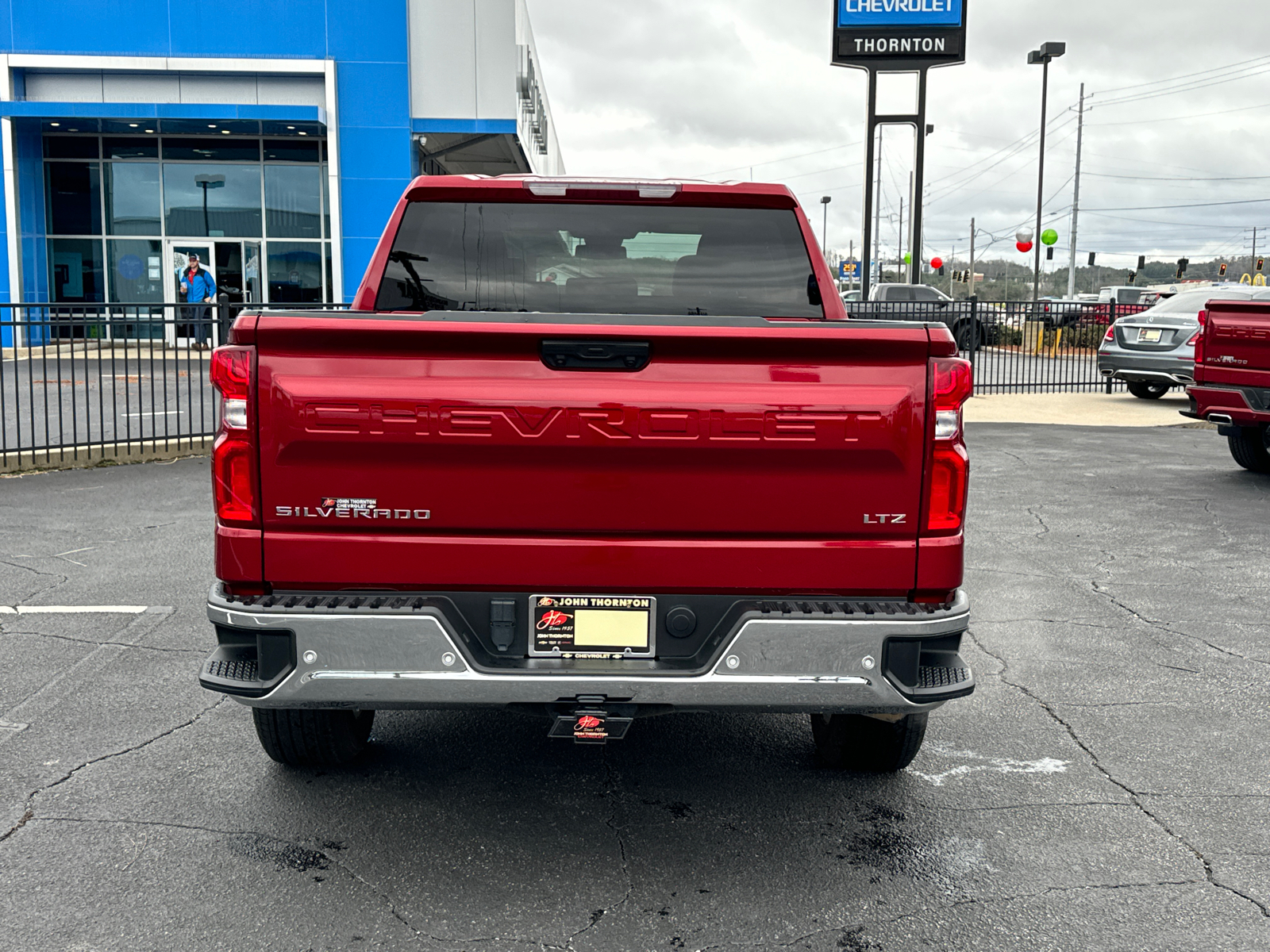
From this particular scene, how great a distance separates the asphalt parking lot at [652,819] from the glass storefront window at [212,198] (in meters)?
25.8

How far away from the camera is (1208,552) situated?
8.26 meters

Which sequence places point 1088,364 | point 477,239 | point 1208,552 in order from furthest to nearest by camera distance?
point 1088,364
point 1208,552
point 477,239

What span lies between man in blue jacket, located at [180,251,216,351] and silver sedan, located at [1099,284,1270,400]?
1382 cm

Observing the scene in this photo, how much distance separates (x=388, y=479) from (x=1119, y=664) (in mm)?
3975

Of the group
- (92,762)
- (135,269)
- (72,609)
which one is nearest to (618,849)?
(92,762)

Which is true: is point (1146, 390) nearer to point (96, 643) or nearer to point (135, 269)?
point (96, 643)

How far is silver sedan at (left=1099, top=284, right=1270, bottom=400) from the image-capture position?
18125 millimetres

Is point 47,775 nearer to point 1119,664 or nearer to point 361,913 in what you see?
point 361,913

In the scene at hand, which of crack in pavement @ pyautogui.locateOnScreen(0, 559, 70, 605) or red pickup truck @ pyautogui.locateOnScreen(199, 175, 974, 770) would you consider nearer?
red pickup truck @ pyautogui.locateOnScreen(199, 175, 974, 770)

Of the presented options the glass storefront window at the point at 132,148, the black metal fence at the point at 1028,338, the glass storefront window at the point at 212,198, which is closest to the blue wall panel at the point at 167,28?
the glass storefront window at the point at 132,148

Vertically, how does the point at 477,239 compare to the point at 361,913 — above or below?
above

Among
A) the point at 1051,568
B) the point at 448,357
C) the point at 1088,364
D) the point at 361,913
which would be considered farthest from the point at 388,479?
the point at 1088,364

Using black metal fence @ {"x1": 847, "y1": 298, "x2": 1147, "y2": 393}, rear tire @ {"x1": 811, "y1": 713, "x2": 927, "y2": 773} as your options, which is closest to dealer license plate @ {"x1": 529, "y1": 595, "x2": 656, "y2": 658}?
rear tire @ {"x1": 811, "y1": 713, "x2": 927, "y2": 773}

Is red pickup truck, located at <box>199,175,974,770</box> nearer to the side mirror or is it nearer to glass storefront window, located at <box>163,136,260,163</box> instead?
the side mirror
